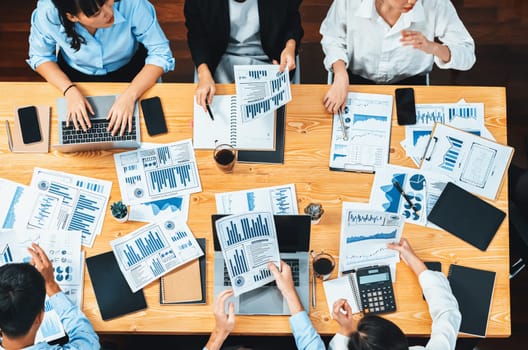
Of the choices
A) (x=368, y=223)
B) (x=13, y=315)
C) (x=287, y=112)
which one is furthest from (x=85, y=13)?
(x=368, y=223)

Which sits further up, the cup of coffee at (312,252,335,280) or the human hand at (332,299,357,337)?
the cup of coffee at (312,252,335,280)

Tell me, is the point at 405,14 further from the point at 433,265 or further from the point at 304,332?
the point at 304,332

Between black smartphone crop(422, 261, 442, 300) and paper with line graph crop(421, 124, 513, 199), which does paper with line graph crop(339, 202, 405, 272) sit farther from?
paper with line graph crop(421, 124, 513, 199)

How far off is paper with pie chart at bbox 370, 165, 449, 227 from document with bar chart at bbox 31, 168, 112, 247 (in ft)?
3.46

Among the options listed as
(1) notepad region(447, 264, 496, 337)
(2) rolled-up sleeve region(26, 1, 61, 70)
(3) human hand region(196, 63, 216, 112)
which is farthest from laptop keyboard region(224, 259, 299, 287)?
(2) rolled-up sleeve region(26, 1, 61, 70)

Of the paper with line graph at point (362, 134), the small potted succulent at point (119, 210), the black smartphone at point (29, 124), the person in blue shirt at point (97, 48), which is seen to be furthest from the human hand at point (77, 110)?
the paper with line graph at point (362, 134)

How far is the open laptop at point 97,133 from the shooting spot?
6.64 feet

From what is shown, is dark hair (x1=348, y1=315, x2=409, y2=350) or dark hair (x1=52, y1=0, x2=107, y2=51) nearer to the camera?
dark hair (x1=348, y1=315, x2=409, y2=350)

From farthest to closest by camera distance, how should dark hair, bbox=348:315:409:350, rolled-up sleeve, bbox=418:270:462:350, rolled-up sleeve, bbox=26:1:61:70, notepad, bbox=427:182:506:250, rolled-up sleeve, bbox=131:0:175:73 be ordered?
rolled-up sleeve, bbox=131:0:175:73, rolled-up sleeve, bbox=26:1:61:70, notepad, bbox=427:182:506:250, rolled-up sleeve, bbox=418:270:462:350, dark hair, bbox=348:315:409:350

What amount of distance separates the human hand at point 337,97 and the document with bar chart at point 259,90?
0.26 meters

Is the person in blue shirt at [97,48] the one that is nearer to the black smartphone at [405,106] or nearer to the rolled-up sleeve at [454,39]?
the black smartphone at [405,106]

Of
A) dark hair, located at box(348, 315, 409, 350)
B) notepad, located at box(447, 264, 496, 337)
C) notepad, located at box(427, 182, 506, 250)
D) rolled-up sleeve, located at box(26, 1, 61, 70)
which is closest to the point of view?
dark hair, located at box(348, 315, 409, 350)

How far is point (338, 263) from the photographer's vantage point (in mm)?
1921

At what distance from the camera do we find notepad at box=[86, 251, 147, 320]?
1866 mm
